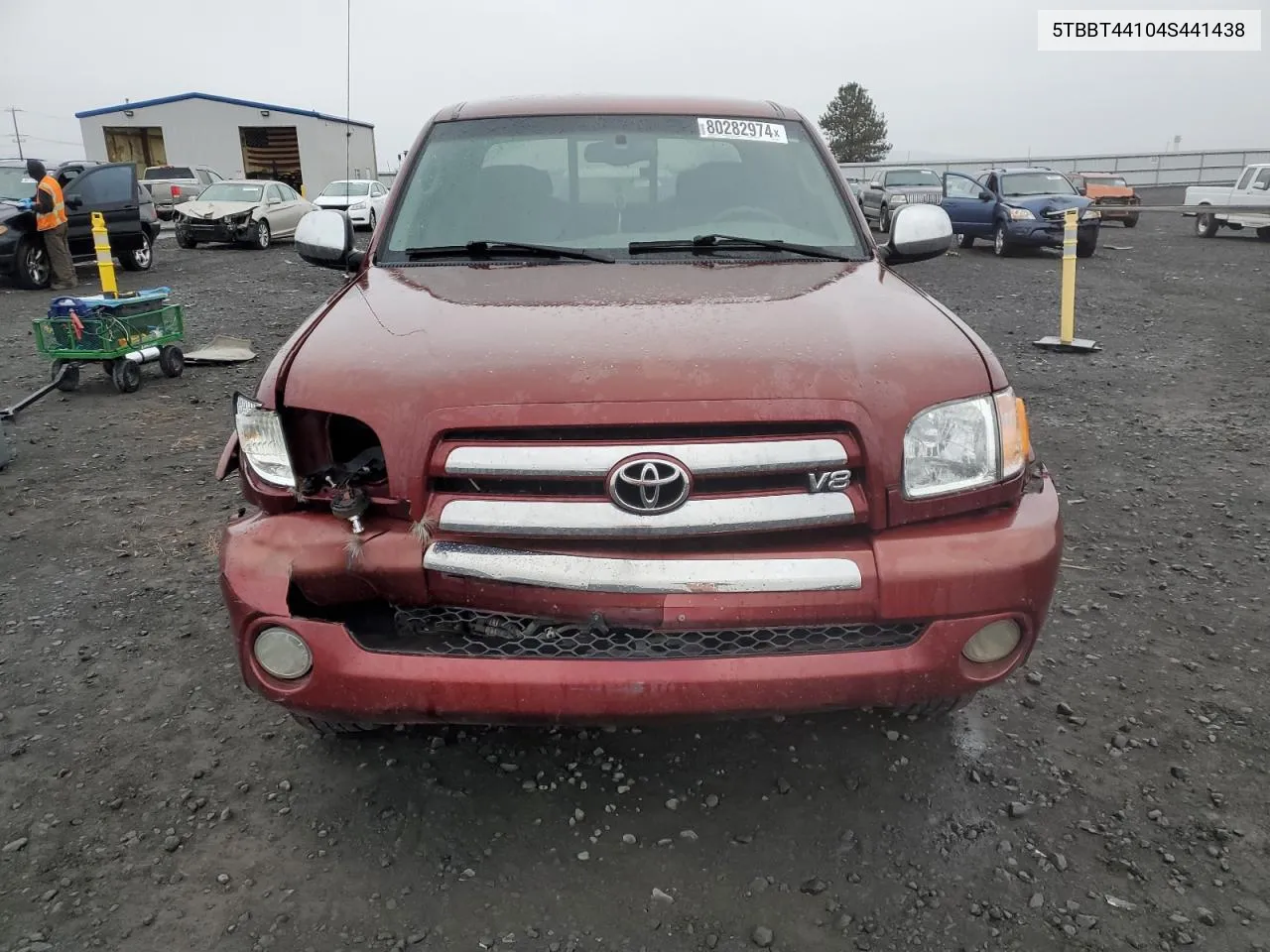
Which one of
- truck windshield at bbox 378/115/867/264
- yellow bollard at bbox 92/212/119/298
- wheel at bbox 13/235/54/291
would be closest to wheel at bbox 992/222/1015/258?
yellow bollard at bbox 92/212/119/298

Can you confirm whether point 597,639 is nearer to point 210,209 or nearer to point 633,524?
point 633,524

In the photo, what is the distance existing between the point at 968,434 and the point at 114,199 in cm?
1537

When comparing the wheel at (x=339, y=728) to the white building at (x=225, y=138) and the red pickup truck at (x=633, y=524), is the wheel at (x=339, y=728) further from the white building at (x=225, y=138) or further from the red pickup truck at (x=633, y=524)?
the white building at (x=225, y=138)

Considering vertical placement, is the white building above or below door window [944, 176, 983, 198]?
above

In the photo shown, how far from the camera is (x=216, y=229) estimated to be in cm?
1819

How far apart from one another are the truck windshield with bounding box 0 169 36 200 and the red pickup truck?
14.2 metres

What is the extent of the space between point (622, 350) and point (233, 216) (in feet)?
59.7

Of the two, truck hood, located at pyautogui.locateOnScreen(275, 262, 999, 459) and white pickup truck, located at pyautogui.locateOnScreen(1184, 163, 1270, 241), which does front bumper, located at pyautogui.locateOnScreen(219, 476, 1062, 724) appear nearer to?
truck hood, located at pyautogui.locateOnScreen(275, 262, 999, 459)

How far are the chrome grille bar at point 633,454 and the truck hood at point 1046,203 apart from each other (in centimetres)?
1613

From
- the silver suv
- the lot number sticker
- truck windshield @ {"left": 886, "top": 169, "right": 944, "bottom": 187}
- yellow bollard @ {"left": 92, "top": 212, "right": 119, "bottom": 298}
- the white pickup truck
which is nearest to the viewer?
the lot number sticker

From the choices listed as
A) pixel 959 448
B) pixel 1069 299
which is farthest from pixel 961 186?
pixel 959 448

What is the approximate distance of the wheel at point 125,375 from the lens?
7.30m

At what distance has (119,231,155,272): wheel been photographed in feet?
48.8

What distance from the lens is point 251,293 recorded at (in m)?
12.5
